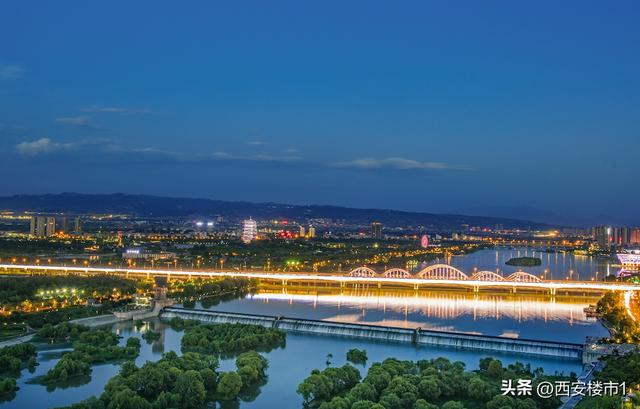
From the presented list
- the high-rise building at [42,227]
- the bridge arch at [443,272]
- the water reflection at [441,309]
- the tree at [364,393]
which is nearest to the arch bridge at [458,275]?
the bridge arch at [443,272]

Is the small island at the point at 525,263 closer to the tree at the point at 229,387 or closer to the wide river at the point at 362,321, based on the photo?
the wide river at the point at 362,321

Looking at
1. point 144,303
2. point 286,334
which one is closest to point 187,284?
point 144,303

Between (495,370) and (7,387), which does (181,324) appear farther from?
(495,370)

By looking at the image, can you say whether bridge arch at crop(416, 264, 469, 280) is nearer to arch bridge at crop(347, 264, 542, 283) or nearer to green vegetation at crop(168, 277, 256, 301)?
arch bridge at crop(347, 264, 542, 283)

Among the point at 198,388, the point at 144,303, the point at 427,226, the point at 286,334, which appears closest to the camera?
the point at 198,388

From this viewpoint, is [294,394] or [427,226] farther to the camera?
[427,226]

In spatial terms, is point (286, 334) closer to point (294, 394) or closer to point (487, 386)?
point (294, 394)

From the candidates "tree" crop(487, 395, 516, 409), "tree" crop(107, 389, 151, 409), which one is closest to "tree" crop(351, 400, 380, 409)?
"tree" crop(487, 395, 516, 409)
